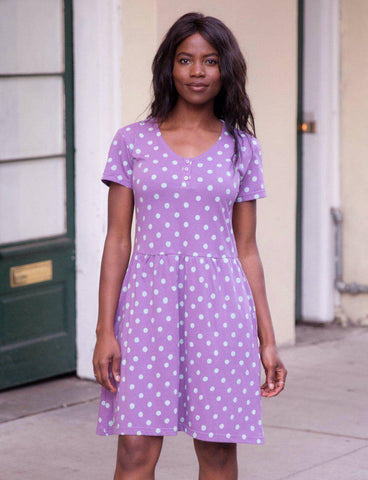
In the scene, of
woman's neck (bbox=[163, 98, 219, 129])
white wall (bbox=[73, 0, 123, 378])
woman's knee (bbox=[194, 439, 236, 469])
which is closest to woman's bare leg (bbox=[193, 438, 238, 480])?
woman's knee (bbox=[194, 439, 236, 469])

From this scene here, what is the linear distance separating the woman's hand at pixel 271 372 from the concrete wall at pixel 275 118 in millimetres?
3381

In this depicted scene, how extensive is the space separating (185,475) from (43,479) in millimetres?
616

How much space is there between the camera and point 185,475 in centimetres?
478

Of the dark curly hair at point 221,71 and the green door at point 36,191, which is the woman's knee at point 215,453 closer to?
the dark curly hair at point 221,71

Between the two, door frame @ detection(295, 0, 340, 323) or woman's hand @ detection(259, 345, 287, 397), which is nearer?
woman's hand @ detection(259, 345, 287, 397)

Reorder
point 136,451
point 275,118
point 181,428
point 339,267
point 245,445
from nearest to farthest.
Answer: point 136,451 < point 181,428 < point 245,445 < point 275,118 < point 339,267

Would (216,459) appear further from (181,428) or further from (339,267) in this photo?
(339,267)

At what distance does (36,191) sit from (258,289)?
2.77 m

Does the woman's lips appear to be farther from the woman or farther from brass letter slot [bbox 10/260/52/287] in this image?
brass letter slot [bbox 10/260/52/287]

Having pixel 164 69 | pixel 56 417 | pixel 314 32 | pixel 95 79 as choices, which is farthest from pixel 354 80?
pixel 164 69

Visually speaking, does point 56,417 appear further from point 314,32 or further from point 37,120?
point 314,32

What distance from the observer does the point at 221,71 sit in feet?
11.3

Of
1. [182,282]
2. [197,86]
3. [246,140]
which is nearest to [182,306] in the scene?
[182,282]

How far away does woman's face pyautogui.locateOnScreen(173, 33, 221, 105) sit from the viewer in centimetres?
343
